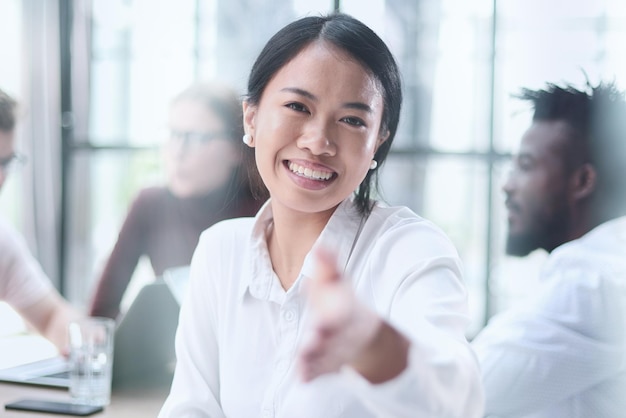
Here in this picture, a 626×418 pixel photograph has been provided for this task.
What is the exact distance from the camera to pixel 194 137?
3375mm

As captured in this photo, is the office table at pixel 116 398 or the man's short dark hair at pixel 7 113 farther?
the man's short dark hair at pixel 7 113

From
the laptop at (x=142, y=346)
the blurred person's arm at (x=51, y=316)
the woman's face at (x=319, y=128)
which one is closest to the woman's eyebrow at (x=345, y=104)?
the woman's face at (x=319, y=128)

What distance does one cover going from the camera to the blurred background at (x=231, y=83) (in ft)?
15.3

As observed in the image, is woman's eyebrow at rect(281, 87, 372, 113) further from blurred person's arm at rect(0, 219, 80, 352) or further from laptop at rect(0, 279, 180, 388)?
blurred person's arm at rect(0, 219, 80, 352)

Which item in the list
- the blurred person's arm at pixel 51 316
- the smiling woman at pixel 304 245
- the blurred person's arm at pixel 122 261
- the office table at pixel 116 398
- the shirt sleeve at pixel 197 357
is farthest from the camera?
the blurred person's arm at pixel 122 261

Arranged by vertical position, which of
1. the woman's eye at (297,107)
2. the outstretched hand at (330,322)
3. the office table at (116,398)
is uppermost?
the woman's eye at (297,107)

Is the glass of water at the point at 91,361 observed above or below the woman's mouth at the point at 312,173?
below

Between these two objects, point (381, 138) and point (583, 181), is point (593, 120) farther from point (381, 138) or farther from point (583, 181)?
point (381, 138)

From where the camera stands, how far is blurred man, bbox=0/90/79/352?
8.26ft

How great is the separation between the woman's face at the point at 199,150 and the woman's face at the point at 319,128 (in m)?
1.88

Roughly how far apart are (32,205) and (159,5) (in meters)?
1.51

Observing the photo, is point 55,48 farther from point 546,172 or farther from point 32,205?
point 546,172

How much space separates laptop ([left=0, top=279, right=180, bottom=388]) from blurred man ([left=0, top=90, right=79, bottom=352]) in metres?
0.47

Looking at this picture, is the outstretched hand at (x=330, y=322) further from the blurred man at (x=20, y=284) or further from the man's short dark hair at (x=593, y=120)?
the blurred man at (x=20, y=284)
